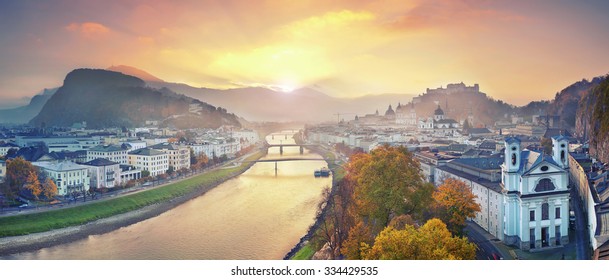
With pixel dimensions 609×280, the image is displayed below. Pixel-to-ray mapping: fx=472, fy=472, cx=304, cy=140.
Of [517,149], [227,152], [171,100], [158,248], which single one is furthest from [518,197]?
[227,152]

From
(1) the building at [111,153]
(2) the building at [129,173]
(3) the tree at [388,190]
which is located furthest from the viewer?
(2) the building at [129,173]

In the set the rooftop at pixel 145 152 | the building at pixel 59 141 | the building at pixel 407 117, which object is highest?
the building at pixel 407 117

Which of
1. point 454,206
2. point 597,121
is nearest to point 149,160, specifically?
point 454,206

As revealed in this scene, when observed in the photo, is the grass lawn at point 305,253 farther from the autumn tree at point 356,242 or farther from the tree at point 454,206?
the tree at point 454,206

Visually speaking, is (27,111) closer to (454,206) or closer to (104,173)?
(104,173)

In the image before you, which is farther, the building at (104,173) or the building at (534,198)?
the building at (104,173)

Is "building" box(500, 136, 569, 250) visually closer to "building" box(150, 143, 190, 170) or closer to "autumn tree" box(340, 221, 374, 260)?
"autumn tree" box(340, 221, 374, 260)

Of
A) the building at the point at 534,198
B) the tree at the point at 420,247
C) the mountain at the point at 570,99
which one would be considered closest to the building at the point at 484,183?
the building at the point at 534,198
